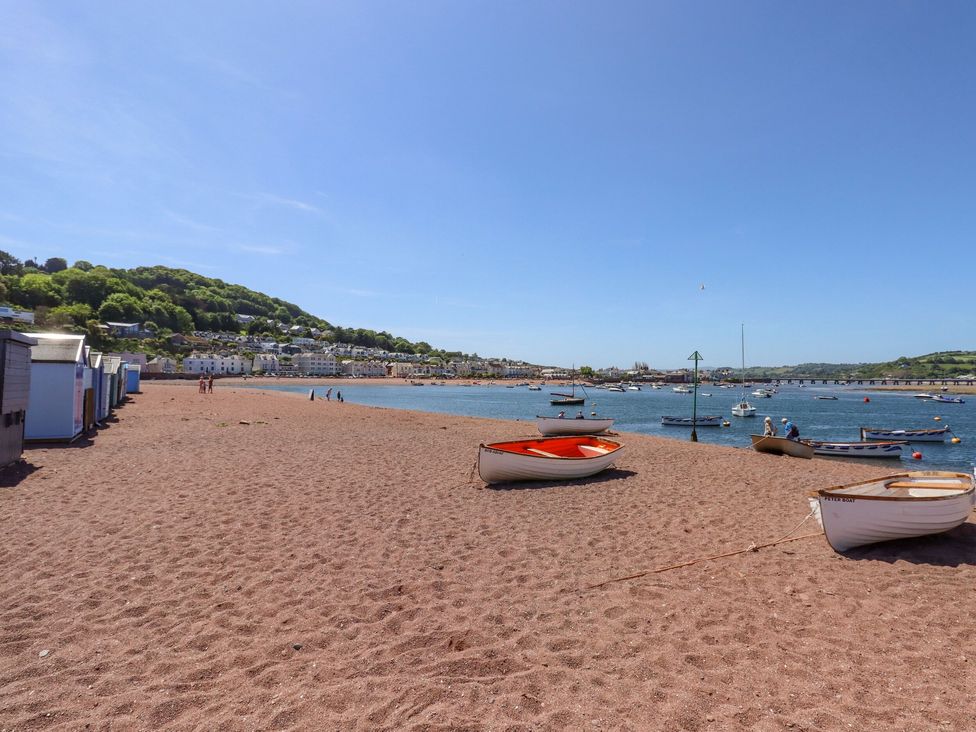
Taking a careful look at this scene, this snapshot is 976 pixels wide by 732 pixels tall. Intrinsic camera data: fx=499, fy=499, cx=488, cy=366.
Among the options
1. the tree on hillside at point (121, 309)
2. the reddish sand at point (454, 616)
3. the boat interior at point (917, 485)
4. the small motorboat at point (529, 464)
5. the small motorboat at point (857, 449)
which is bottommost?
the small motorboat at point (857, 449)

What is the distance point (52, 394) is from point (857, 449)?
36.6 metres

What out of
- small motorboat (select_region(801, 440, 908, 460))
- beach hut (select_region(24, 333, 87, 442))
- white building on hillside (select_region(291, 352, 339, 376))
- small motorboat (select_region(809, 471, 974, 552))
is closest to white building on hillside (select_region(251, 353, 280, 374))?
white building on hillside (select_region(291, 352, 339, 376))

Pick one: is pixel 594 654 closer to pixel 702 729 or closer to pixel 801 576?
pixel 702 729

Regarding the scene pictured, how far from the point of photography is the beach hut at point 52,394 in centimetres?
1590

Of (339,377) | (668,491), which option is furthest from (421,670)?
(339,377)

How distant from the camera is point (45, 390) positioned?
1619 centimetres

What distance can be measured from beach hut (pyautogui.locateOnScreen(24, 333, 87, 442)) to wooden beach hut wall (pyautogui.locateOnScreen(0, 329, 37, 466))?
10.8 feet

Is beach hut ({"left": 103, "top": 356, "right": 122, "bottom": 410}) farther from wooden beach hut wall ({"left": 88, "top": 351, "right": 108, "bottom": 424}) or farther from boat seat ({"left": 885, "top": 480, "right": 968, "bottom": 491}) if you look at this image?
boat seat ({"left": 885, "top": 480, "right": 968, "bottom": 491})

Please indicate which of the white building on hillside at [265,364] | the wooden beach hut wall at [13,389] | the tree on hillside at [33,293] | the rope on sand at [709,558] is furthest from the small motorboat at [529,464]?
the tree on hillside at [33,293]

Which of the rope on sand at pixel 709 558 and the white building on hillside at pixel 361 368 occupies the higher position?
the white building on hillside at pixel 361 368

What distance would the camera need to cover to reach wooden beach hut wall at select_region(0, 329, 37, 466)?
38.1 feet

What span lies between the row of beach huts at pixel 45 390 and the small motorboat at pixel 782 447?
2462cm

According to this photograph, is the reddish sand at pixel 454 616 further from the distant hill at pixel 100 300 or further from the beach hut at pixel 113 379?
the distant hill at pixel 100 300

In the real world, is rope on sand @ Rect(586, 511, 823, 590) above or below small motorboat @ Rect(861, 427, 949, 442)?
above
